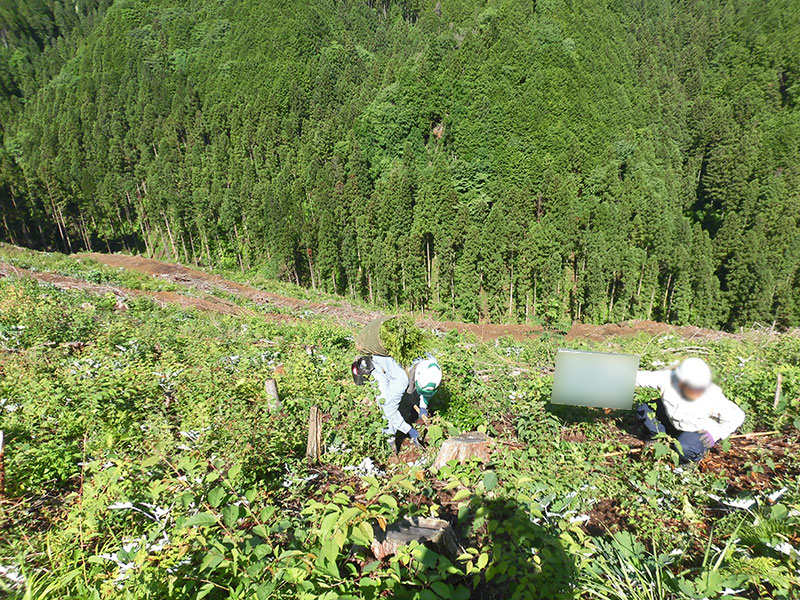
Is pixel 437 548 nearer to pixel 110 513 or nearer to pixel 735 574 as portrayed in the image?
pixel 735 574

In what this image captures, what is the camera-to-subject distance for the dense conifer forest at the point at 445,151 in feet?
95.5

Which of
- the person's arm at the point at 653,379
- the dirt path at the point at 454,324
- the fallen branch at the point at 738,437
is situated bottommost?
the dirt path at the point at 454,324

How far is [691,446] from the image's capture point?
3459mm

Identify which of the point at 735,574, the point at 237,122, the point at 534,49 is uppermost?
the point at 534,49

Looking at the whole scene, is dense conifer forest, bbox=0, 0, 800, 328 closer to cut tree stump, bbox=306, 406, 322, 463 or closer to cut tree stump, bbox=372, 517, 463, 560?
cut tree stump, bbox=306, 406, 322, 463

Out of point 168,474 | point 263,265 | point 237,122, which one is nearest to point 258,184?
point 263,265

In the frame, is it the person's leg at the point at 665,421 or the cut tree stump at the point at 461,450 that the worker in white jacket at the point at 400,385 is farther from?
the person's leg at the point at 665,421

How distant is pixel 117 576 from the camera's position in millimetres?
2234

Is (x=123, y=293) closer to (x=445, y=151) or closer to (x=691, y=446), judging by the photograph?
(x=691, y=446)

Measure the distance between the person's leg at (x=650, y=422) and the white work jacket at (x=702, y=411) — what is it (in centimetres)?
22

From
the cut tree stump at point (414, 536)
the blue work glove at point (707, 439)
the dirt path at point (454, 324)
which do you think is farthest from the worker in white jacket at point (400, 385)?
the dirt path at point (454, 324)

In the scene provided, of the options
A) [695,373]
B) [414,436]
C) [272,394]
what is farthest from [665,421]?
[272,394]

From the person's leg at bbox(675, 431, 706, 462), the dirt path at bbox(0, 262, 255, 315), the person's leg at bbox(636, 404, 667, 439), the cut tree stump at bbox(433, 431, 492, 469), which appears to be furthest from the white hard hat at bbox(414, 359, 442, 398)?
the dirt path at bbox(0, 262, 255, 315)

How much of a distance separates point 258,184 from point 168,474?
125 feet
